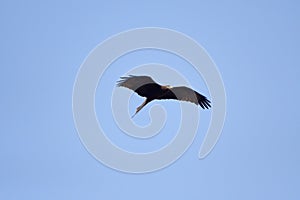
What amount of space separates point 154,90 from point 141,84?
0.06 metres

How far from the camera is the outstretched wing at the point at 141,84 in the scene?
6.54 feet

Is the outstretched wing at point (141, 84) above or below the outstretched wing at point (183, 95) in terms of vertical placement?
below

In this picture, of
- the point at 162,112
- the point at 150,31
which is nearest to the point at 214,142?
the point at 162,112

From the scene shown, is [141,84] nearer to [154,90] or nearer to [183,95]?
[154,90]

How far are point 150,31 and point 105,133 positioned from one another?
1.61ft

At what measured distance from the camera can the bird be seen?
2.00 m

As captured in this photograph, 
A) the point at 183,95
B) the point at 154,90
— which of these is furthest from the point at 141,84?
the point at 183,95

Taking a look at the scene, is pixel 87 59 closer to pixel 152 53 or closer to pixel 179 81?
pixel 152 53

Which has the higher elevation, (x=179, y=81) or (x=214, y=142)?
Answer: (x=179, y=81)

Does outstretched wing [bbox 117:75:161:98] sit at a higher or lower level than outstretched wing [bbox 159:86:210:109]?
lower

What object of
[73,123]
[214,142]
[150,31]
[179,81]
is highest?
[150,31]

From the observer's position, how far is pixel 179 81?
2.02 m

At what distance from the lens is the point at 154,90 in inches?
79.3

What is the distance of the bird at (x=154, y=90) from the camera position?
6.56ft
